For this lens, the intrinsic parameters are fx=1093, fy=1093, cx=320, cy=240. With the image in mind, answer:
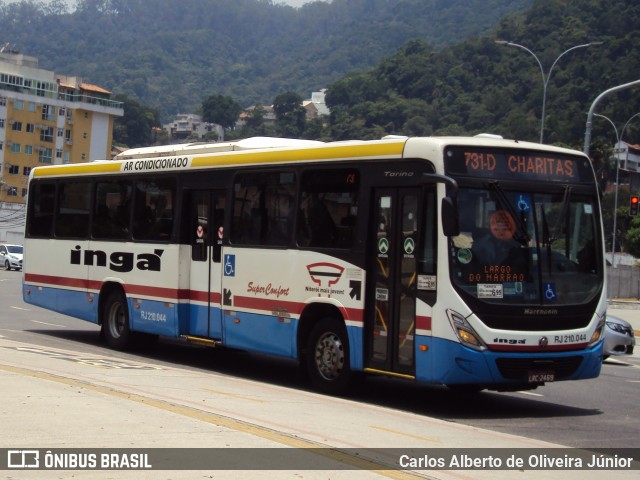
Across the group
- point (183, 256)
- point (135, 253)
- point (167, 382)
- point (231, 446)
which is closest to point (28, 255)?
point (135, 253)

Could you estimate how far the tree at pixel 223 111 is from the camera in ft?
558

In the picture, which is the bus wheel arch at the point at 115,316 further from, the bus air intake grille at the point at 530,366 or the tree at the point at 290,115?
the tree at the point at 290,115

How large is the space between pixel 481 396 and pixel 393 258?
307 centimetres

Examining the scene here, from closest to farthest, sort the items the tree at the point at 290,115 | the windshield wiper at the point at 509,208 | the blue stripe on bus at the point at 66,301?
the windshield wiper at the point at 509,208 < the blue stripe on bus at the point at 66,301 < the tree at the point at 290,115

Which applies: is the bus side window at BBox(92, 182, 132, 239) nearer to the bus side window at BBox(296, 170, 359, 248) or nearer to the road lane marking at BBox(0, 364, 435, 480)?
the bus side window at BBox(296, 170, 359, 248)

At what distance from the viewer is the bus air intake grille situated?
1218cm

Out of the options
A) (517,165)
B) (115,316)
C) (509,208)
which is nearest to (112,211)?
(115,316)

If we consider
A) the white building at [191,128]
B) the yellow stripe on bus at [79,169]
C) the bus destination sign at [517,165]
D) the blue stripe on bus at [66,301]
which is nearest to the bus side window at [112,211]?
the yellow stripe on bus at [79,169]

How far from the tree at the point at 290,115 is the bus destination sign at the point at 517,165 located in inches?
5056

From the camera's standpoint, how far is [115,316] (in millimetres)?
18156

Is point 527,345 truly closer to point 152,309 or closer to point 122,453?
point 122,453

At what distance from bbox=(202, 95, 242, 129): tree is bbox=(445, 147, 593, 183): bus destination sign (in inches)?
6234

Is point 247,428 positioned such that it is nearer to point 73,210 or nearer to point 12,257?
point 73,210

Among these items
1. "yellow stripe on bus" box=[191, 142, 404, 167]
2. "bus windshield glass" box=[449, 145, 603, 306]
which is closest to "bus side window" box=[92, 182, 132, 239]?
"yellow stripe on bus" box=[191, 142, 404, 167]
